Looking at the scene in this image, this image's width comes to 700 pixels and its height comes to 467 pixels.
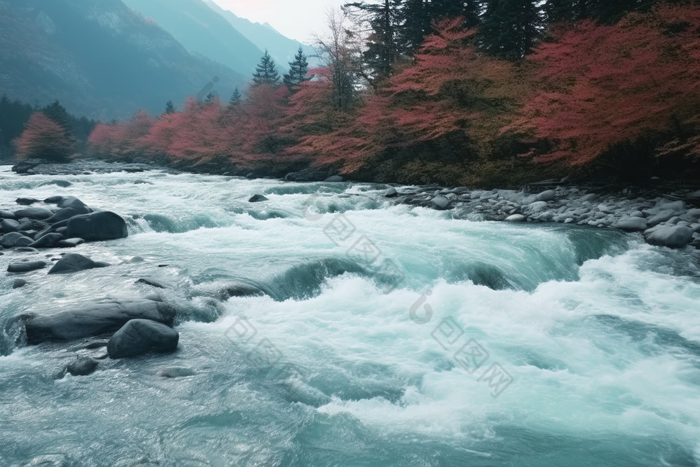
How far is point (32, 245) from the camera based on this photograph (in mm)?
9625

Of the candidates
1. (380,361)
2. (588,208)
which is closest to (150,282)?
(380,361)

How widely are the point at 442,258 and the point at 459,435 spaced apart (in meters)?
5.24

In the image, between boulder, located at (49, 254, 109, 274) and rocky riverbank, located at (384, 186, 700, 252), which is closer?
boulder, located at (49, 254, 109, 274)

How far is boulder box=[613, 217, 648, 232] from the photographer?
10703 mm

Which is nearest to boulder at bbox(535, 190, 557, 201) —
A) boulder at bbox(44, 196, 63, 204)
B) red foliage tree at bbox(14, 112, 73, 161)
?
boulder at bbox(44, 196, 63, 204)

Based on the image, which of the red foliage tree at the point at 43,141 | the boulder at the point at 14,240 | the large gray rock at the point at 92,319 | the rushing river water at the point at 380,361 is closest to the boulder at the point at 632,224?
the rushing river water at the point at 380,361

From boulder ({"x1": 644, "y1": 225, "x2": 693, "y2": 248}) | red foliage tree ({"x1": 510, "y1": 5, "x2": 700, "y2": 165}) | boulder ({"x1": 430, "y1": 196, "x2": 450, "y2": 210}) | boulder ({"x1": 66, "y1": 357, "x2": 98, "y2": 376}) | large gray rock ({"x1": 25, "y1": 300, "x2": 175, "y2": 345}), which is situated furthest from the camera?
boulder ({"x1": 430, "y1": 196, "x2": 450, "y2": 210})

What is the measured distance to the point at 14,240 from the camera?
9719mm

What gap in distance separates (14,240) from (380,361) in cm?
878

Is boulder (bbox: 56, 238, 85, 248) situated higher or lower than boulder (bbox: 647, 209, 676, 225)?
higher

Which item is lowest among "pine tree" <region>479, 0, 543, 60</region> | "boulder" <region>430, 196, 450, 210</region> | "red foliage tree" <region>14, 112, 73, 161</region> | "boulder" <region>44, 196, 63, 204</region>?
"boulder" <region>430, 196, 450, 210</region>

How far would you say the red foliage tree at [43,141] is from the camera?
133 ft

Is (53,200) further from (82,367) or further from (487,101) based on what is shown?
(487,101)

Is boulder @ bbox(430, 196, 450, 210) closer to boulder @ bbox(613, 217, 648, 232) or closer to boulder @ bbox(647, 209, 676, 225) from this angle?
boulder @ bbox(613, 217, 648, 232)
